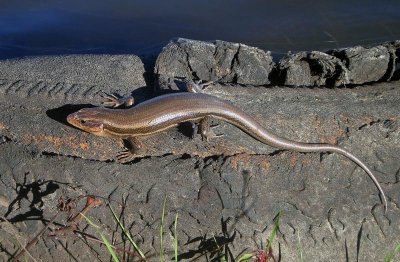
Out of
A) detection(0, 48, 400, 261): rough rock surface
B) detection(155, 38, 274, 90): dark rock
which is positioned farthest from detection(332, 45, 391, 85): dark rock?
detection(155, 38, 274, 90): dark rock

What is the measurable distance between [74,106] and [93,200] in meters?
0.65

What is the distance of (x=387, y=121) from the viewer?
2.96 metres

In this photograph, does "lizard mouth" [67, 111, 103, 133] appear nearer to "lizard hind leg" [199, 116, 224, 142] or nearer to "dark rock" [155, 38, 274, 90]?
"dark rock" [155, 38, 274, 90]

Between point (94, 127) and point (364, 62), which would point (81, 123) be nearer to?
point (94, 127)

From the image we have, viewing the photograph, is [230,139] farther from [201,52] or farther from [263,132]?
[201,52]

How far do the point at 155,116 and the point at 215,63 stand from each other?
1.70 feet

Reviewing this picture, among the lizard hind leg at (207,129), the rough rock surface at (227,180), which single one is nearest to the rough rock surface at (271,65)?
the rough rock surface at (227,180)

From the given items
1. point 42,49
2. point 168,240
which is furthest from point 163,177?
point 42,49

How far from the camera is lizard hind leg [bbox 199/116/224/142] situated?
3086 mm

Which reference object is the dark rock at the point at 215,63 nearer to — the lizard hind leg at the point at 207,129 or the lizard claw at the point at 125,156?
the lizard hind leg at the point at 207,129

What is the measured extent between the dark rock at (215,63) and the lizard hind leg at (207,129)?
28cm

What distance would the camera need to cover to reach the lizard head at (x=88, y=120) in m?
3.04

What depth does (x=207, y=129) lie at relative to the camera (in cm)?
317

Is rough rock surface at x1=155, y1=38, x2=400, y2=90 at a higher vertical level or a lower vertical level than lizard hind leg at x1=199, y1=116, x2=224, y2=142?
higher
